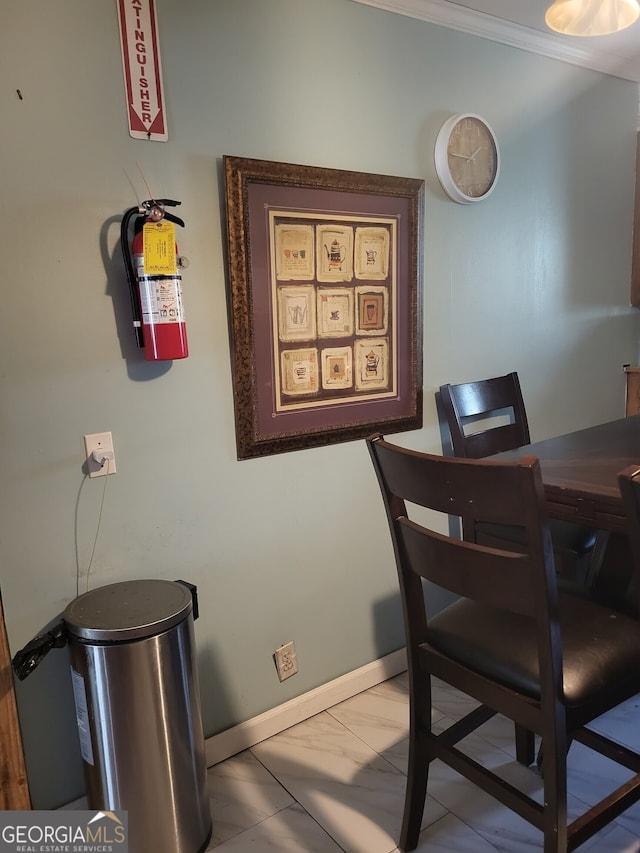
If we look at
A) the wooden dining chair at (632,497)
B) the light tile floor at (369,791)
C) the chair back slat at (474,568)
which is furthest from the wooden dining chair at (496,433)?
the wooden dining chair at (632,497)

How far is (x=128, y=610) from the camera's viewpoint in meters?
1.44

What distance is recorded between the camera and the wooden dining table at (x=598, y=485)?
1.22m

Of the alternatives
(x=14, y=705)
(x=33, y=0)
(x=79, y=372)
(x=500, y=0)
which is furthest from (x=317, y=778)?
(x=500, y=0)

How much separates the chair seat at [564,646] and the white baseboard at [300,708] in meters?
0.79

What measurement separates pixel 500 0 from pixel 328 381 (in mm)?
1448

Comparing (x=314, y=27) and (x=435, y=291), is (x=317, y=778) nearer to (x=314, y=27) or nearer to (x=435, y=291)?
(x=435, y=291)

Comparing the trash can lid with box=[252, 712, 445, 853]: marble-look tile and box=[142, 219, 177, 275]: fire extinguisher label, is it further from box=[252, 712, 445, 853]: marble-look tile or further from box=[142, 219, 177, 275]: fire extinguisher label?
box=[142, 219, 177, 275]: fire extinguisher label

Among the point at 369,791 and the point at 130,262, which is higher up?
the point at 130,262

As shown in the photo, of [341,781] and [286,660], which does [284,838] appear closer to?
[341,781]

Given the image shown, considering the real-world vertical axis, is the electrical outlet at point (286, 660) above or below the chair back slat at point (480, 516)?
below

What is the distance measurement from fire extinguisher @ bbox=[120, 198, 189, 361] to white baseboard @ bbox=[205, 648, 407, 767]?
1.23m

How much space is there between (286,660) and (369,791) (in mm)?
462

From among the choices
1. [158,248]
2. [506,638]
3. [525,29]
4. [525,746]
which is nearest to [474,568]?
[506,638]

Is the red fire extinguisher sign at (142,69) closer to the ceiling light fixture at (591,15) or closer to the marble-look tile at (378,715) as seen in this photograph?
the ceiling light fixture at (591,15)
